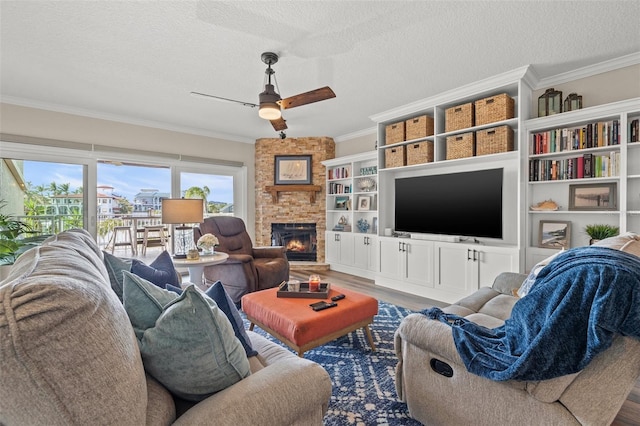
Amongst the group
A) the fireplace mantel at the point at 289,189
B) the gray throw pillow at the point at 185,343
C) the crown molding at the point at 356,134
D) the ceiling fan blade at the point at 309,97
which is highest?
the crown molding at the point at 356,134

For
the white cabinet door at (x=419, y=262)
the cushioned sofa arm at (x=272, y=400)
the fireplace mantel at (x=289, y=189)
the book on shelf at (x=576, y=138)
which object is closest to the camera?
the cushioned sofa arm at (x=272, y=400)

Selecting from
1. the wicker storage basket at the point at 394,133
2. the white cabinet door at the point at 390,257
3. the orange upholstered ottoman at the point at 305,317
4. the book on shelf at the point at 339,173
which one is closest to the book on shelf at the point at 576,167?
the wicker storage basket at the point at 394,133

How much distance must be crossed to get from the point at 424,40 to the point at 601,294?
222cm

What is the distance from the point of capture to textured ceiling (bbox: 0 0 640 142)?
2.09 meters

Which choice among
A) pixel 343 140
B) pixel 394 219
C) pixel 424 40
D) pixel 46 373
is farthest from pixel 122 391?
pixel 343 140

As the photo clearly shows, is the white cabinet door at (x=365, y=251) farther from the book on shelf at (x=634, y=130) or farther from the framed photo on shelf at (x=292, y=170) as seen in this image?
the book on shelf at (x=634, y=130)

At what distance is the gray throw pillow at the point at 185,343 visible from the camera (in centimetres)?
88

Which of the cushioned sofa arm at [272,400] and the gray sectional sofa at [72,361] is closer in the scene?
the gray sectional sofa at [72,361]

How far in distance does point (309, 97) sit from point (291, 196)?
3104mm

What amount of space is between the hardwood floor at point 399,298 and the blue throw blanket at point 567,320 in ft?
3.28

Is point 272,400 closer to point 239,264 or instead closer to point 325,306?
point 325,306

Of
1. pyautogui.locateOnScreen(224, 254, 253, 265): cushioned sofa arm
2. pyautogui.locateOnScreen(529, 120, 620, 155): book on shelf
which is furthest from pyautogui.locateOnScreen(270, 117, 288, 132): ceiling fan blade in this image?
pyautogui.locateOnScreen(529, 120, 620, 155): book on shelf

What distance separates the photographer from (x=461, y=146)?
11.5ft

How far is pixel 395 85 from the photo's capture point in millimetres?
3332
